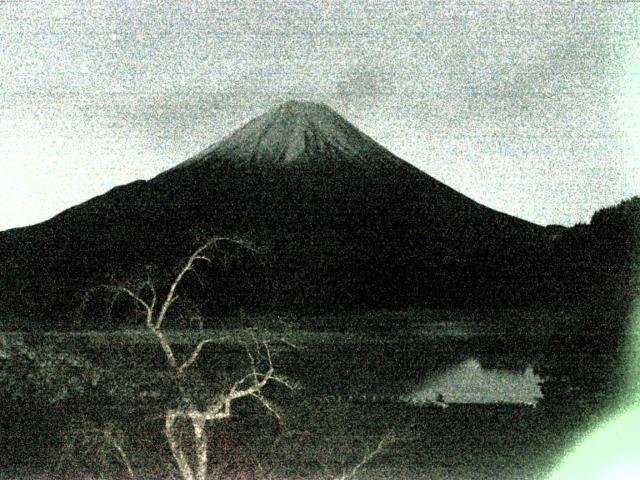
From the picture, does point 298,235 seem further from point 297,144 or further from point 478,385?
point 297,144

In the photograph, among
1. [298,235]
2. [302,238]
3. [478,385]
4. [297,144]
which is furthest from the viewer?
[297,144]

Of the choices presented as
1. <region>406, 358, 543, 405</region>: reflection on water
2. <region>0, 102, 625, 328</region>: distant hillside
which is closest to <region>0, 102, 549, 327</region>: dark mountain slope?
<region>0, 102, 625, 328</region>: distant hillside

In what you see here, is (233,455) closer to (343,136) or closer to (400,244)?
(400,244)

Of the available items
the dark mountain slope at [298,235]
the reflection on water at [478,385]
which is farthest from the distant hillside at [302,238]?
the reflection on water at [478,385]

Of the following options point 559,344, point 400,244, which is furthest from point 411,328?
point 400,244

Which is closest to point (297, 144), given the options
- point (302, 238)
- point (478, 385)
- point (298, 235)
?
point (298, 235)

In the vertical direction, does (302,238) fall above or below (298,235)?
below

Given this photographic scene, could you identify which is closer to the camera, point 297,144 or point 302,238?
point 302,238
